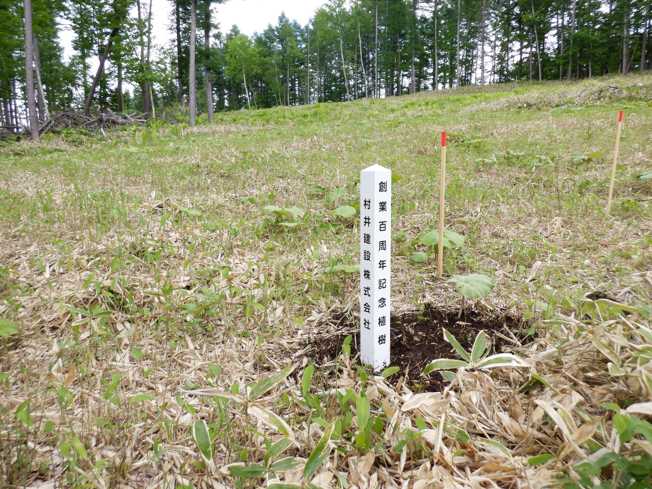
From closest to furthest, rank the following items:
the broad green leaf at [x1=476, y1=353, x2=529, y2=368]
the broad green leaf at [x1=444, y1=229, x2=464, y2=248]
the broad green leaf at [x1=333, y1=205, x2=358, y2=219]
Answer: the broad green leaf at [x1=476, y1=353, x2=529, y2=368] → the broad green leaf at [x1=444, y1=229, x2=464, y2=248] → the broad green leaf at [x1=333, y1=205, x2=358, y2=219]

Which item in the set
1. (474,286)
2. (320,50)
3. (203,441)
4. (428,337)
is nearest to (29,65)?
(203,441)

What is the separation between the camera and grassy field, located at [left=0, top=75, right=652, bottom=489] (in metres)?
1.46

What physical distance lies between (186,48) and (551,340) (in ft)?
91.6

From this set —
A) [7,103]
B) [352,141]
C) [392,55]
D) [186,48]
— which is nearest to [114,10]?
[186,48]

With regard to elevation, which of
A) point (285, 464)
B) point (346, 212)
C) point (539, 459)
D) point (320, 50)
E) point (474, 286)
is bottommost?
point (285, 464)

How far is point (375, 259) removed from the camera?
6.34 feet

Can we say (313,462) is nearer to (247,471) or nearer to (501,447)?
(247,471)

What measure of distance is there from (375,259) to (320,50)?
5262cm

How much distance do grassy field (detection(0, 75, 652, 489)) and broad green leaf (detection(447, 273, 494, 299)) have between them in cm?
37

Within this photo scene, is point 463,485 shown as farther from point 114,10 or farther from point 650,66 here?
point 650,66

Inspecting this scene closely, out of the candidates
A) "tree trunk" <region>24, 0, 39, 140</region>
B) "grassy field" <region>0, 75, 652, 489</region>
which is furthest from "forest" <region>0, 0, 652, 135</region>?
"grassy field" <region>0, 75, 652, 489</region>

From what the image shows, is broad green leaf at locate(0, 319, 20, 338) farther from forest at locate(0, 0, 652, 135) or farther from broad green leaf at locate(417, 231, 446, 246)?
forest at locate(0, 0, 652, 135)

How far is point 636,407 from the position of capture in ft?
4.08

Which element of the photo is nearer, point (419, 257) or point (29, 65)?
point (419, 257)
